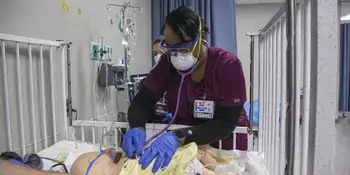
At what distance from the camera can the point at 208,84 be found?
49.5 inches

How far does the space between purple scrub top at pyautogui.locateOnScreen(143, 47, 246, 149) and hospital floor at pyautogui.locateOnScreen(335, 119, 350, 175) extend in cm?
105

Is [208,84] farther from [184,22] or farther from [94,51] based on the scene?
[94,51]

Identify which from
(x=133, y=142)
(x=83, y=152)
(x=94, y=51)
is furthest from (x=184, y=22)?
(x=94, y=51)

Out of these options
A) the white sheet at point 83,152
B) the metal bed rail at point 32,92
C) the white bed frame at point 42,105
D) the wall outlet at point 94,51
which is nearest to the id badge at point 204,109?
the white bed frame at point 42,105

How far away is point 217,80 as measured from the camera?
48.9 inches

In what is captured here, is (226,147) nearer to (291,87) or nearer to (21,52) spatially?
(291,87)

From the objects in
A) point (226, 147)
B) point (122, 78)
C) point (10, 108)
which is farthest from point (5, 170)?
point (122, 78)

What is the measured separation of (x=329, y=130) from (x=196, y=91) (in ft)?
2.79

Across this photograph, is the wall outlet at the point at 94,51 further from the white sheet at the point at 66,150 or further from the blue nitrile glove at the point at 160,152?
the blue nitrile glove at the point at 160,152

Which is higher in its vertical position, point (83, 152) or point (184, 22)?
point (184, 22)

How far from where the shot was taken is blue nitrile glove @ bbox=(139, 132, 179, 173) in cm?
93

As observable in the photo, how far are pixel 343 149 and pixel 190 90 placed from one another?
2.72m

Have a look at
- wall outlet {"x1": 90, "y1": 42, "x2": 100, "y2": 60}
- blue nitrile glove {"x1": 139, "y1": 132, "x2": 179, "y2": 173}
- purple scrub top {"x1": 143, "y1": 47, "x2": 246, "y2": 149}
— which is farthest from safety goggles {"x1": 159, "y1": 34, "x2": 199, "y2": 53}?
wall outlet {"x1": 90, "y1": 42, "x2": 100, "y2": 60}

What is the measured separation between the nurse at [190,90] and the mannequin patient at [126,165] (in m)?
0.04
